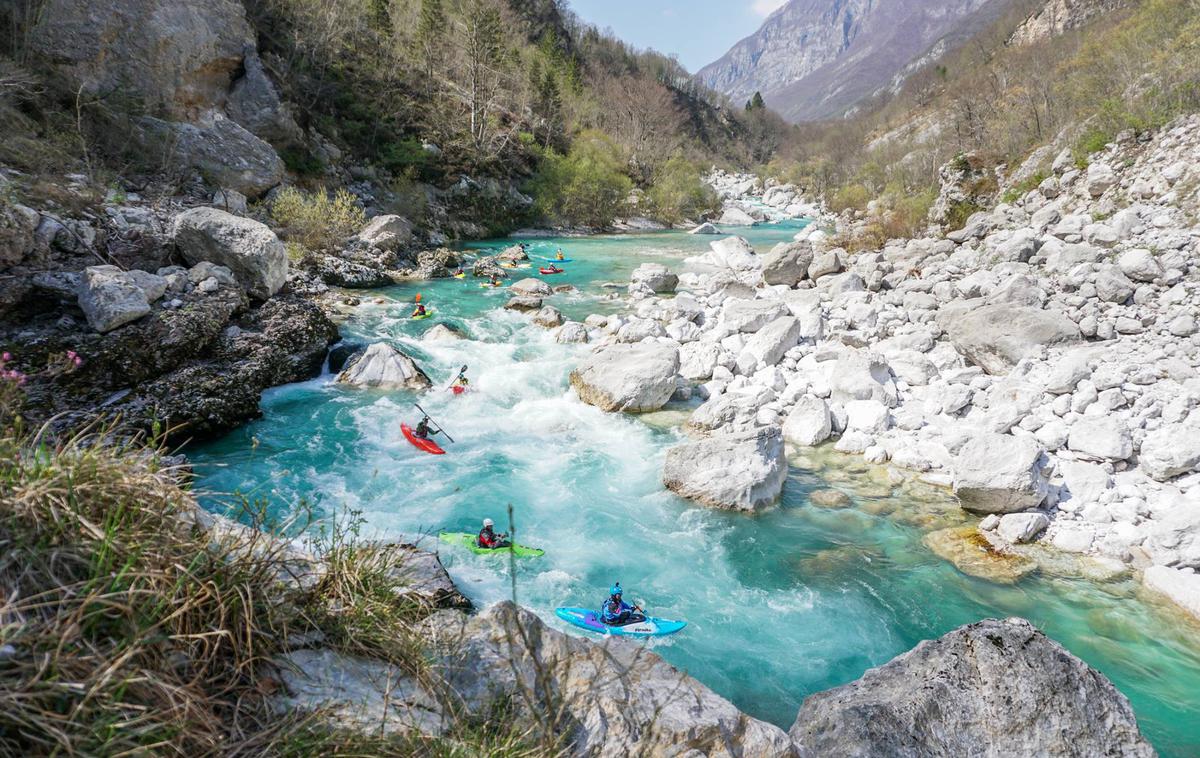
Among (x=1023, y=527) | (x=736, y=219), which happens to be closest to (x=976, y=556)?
(x=1023, y=527)

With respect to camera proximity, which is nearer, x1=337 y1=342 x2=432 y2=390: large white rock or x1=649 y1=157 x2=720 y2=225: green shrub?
x1=337 y1=342 x2=432 y2=390: large white rock

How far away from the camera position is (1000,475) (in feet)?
25.6

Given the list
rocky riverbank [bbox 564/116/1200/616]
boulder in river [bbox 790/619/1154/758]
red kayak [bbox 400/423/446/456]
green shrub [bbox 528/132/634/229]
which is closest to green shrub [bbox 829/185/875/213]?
green shrub [bbox 528/132/634/229]

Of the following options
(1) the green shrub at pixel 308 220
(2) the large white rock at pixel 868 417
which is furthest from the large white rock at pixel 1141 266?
(1) the green shrub at pixel 308 220

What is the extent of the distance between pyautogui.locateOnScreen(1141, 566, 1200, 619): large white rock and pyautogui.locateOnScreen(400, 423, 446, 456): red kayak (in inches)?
397

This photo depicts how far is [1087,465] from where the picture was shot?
8.04 meters

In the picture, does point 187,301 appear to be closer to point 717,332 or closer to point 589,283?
point 717,332

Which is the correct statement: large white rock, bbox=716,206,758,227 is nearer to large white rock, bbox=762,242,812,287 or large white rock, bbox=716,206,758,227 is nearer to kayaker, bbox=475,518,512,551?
large white rock, bbox=762,242,812,287

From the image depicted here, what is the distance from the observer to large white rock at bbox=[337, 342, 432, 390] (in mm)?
12328

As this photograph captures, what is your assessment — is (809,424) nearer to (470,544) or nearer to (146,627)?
(470,544)

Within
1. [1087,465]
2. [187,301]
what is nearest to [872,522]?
[1087,465]

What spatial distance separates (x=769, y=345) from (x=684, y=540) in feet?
20.3

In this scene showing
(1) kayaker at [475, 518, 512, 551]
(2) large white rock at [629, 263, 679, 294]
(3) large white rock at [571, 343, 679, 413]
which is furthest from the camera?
(2) large white rock at [629, 263, 679, 294]

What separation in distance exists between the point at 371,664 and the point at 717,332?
→ 42.2ft
